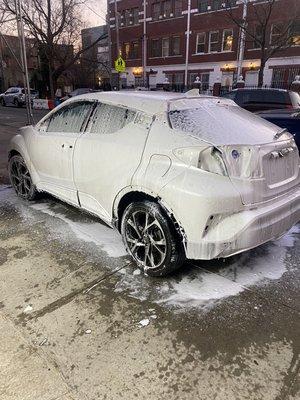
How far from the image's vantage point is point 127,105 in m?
3.36

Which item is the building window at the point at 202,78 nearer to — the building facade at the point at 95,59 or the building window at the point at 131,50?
the building window at the point at 131,50

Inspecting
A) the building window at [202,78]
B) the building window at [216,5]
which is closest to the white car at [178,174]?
the building window at [202,78]

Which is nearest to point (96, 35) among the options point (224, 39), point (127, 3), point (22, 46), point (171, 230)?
point (127, 3)

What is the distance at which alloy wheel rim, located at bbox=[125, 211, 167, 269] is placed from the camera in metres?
2.99

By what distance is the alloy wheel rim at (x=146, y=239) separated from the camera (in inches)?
118

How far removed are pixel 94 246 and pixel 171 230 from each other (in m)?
1.12

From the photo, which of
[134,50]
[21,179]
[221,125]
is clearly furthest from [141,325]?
[134,50]

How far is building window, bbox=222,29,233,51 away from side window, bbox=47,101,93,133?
29.6m

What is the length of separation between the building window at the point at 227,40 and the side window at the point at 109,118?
3000cm

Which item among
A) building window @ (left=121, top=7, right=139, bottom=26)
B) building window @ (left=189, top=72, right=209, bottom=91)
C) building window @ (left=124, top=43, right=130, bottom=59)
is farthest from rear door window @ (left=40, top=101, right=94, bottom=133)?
building window @ (left=124, top=43, right=130, bottom=59)

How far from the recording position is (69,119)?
406 cm

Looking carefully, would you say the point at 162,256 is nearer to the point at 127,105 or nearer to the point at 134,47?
the point at 127,105

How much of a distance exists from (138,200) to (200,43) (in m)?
32.8

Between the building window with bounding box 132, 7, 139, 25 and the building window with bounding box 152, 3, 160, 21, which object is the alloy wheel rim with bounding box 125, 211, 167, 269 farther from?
the building window with bounding box 132, 7, 139, 25
